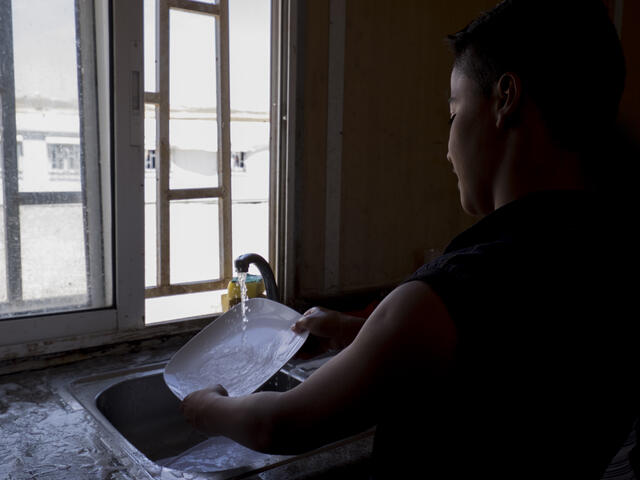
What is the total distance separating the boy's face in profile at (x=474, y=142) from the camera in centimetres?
61

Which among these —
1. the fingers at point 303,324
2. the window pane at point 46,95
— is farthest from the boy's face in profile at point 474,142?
the window pane at point 46,95

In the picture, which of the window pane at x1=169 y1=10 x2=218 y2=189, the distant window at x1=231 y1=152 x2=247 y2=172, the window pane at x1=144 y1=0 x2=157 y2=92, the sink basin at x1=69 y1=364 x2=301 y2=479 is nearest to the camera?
the sink basin at x1=69 y1=364 x2=301 y2=479

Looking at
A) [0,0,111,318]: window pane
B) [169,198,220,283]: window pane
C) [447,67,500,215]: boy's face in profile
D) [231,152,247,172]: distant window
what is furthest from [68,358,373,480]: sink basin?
[231,152,247,172]: distant window

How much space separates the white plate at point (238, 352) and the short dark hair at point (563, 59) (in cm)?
73

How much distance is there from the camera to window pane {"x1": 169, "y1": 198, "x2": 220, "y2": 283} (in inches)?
154

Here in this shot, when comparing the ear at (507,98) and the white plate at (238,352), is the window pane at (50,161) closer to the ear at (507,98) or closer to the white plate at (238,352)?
the white plate at (238,352)

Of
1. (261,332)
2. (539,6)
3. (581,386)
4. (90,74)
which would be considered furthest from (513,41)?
(90,74)

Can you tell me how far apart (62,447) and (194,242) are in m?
3.08

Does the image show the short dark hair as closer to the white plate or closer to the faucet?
the white plate

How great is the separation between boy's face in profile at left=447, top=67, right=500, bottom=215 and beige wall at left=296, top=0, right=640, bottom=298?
121 cm

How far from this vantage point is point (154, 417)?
146 centimetres

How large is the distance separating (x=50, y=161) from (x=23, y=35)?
1.03 ft

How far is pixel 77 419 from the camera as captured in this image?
1152 mm

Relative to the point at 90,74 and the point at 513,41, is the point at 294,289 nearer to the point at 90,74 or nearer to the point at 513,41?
the point at 90,74
